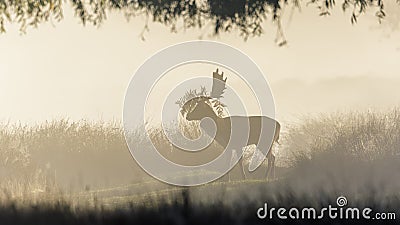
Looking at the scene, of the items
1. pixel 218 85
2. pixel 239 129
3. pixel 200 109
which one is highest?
pixel 218 85

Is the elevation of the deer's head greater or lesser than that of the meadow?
greater

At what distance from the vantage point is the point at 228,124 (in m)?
11.5

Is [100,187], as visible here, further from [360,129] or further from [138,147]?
[360,129]

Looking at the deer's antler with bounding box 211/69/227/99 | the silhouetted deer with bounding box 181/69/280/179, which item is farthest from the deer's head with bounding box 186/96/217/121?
the deer's antler with bounding box 211/69/227/99

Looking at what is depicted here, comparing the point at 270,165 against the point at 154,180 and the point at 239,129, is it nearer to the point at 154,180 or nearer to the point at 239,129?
the point at 239,129

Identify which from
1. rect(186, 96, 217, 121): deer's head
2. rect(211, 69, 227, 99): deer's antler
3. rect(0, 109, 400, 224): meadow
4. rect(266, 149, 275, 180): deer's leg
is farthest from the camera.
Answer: rect(186, 96, 217, 121): deer's head

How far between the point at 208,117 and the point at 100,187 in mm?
2007

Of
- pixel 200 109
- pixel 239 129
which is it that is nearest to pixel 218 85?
pixel 200 109

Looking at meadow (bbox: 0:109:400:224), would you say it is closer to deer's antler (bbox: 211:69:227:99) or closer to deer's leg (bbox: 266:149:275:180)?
deer's leg (bbox: 266:149:275:180)

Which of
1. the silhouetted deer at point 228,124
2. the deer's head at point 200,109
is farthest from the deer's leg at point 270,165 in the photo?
the deer's head at point 200,109

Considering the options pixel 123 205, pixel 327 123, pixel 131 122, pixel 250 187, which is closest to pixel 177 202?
pixel 123 205

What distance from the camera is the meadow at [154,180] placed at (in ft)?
29.4

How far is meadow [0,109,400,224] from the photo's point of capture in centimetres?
895

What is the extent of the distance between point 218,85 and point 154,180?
5.67ft
